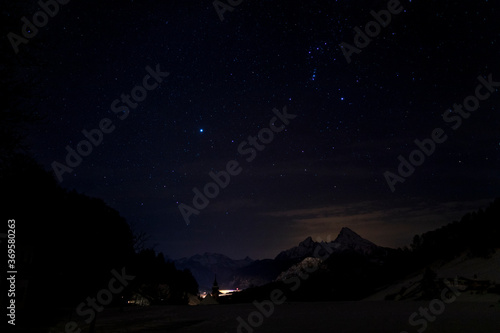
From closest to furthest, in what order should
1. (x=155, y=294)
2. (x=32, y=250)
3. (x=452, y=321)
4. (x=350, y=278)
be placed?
(x=452, y=321)
(x=32, y=250)
(x=350, y=278)
(x=155, y=294)

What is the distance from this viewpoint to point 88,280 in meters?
15.4

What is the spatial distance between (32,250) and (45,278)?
3.74 meters

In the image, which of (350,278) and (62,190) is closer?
(62,190)

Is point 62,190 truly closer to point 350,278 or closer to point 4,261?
point 4,261

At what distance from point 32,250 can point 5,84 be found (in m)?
25.0

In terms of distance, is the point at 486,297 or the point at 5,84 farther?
the point at 486,297

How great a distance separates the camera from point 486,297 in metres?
21.5

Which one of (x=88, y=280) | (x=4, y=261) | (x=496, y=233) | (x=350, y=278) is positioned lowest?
(x=350, y=278)

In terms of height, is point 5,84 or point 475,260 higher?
point 5,84

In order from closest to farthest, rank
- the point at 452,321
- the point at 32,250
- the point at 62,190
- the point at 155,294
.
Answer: the point at 452,321 → the point at 32,250 → the point at 62,190 → the point at 155,294

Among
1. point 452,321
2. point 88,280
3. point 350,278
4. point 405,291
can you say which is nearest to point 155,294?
point 350,278

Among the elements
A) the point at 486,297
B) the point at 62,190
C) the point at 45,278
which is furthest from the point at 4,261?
the point at 486,297

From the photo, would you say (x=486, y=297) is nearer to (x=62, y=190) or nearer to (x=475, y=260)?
(x=475, y=260)

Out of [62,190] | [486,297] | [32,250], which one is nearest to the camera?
[486,297]
